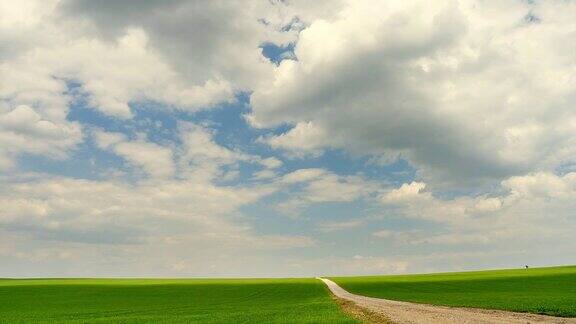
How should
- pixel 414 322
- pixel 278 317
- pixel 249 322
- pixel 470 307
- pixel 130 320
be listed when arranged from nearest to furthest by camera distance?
1. pixel 414 322
2. pixel 249 322
3. pixel 278 317
4. pixel 130 320
5. pixel 470 307

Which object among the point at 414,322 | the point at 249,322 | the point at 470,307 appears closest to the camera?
the point at 414,322

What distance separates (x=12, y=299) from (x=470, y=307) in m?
66.2

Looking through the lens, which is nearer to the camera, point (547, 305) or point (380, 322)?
point (380, 322)

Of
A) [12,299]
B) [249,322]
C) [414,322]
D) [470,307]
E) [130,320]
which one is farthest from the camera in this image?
[12,299]

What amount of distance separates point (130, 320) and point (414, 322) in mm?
22791

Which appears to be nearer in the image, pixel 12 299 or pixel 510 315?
pixel 510 315

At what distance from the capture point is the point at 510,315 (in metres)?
36.1

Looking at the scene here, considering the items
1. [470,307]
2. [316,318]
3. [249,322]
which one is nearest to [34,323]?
[249,322]

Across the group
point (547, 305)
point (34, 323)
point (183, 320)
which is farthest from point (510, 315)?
point (34, 323)

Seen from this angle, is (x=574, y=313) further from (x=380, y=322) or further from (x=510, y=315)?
(x=380, y=322)

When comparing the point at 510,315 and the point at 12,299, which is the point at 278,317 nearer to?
the point at 510,315

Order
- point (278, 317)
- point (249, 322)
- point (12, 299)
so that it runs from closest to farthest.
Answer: point (249, 322) → point (278, 317) → point (12, 299)

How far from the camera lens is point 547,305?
41.5m

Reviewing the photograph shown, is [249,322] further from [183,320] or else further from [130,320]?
[130,320]
